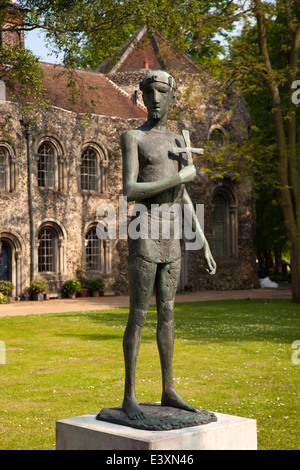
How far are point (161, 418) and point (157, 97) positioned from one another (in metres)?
2.71

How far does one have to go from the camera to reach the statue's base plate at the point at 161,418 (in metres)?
5.36

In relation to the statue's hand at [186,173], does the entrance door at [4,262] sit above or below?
below

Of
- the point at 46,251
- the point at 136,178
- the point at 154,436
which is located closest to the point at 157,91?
the point at 136,178

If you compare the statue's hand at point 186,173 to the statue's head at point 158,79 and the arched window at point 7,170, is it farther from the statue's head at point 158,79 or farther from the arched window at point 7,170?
the arched window at point 7,170

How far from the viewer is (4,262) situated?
91.6ft

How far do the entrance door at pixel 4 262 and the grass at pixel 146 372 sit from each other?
358 inches

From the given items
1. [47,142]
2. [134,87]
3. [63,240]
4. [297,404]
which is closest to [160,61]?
[134,87]

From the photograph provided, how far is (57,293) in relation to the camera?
28.9 meters

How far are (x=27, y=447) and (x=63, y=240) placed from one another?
22805mm

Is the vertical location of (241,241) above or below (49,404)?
above

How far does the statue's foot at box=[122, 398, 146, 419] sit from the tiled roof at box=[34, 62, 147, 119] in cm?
2622

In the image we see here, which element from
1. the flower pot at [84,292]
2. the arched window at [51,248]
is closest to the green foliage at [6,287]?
the arched window at [51,248]

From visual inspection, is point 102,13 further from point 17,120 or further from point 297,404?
point 297,404

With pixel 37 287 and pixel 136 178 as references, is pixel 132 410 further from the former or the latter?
pixel 37 287
